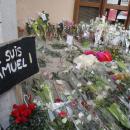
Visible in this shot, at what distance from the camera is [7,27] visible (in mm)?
1725

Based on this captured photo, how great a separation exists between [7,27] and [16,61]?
0.83ft

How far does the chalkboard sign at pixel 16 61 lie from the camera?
167 cm

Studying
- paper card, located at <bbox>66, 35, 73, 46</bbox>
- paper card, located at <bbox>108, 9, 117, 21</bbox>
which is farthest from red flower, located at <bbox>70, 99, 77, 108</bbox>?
paper card, located at <bbox>108, 9, 117, 21</bbox>

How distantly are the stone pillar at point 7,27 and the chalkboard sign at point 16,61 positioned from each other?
0.09 metres

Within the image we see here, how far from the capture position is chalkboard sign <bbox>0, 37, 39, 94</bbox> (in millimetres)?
1669

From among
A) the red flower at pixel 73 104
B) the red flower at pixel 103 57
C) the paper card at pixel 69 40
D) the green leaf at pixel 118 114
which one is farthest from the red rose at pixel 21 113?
the paper card at pixel 69 40

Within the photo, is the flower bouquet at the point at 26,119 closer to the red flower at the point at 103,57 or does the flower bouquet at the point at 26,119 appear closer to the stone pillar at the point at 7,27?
the stone pillar at the point at 7,27

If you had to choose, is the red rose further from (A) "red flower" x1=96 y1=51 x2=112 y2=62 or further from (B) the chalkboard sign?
(A) "red flower" x1=96 y1=51 x2=112 y2=62

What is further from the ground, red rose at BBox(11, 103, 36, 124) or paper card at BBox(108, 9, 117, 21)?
paper card at BBox(108, 9, 117, 21)

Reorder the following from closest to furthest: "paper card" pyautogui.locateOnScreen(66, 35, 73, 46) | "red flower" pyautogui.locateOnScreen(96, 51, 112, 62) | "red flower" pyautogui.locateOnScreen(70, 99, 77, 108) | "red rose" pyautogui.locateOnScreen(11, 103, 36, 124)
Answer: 1. "red rose" pyautogui.locateOnScreen(11, 103, 36, 124)
2. "red flower" pyautogui.locateOnScreen(70, 99, 77, 108)
3. "red flower" pyautogui.locateOnScreen(96, 51, 112, 62)
4. "paper card" pyautogui.locateOnScreen(66, 35, 73, 46)

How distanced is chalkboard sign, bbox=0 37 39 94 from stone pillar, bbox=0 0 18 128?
0.30 ft

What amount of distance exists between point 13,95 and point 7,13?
677 mm

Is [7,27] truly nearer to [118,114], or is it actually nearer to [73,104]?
[73,104]

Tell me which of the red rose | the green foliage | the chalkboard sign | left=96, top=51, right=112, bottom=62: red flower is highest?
the chalkboard sign
